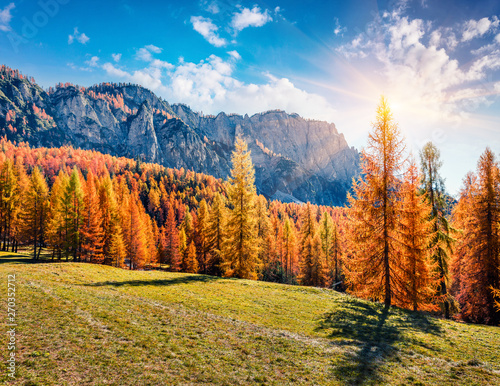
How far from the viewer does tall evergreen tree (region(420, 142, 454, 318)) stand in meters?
26.1

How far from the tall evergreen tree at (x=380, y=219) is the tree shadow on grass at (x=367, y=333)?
205 centimetres

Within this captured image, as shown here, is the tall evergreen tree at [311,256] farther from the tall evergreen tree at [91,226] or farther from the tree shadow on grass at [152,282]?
the tall evergreen tree at [91,226]

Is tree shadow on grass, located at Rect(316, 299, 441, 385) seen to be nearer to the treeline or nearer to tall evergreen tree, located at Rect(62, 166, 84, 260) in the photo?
the treeline

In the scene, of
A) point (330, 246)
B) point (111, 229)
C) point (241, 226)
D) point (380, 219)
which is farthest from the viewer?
point (330, 246)

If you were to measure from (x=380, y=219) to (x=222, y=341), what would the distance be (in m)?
15.8

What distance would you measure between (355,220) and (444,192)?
52.4ft

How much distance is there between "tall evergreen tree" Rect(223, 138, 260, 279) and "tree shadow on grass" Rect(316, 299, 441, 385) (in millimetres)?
14140

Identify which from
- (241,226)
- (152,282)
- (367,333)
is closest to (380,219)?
(367,333)

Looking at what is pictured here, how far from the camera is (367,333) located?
1470cm

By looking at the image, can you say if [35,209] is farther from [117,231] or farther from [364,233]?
[364,233]

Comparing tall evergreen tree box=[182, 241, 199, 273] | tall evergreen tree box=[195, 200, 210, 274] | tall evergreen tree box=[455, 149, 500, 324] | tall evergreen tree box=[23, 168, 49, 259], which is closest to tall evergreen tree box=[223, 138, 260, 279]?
tall evergreen tree box=[195, 200, 210, 274]

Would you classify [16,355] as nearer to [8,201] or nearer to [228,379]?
[228,379]

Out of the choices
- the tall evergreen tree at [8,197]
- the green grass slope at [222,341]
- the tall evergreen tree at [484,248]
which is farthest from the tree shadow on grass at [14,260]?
the tall evergreen tree at [484,248]

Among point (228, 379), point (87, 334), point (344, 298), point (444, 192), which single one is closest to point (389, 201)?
point (344, 298)
